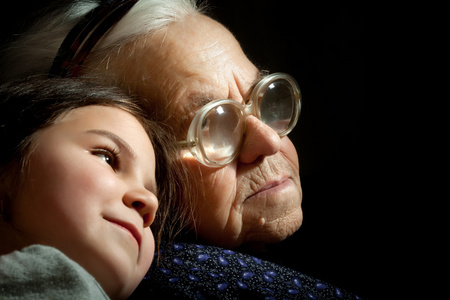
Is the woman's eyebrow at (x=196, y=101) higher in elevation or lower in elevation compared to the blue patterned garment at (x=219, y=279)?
higher

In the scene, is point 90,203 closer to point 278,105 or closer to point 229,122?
point 229,122

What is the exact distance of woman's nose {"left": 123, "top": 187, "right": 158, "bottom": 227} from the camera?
2.41ft

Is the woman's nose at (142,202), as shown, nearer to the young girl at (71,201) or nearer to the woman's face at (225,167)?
the young girl at (71,201)

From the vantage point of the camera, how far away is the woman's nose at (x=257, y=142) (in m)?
1.05

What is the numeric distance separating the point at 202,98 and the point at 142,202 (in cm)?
37

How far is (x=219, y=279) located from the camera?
894mm

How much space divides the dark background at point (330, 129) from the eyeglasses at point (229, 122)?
0.35 m

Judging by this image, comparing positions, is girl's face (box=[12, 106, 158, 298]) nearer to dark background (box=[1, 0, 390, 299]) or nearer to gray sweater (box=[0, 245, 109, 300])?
gray sweater (box=[0, 245, 109, 300])

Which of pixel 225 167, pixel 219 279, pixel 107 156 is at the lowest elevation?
pixel 219 279

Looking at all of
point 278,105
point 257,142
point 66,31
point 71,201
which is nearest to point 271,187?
point 257,142

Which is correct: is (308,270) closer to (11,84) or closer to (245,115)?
(245,115)

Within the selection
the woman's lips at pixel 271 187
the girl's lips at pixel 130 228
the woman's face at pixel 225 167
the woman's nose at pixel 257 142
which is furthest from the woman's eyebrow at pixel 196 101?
the girl's lips at pixel 130 228

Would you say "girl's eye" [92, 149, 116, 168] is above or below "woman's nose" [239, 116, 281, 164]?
above

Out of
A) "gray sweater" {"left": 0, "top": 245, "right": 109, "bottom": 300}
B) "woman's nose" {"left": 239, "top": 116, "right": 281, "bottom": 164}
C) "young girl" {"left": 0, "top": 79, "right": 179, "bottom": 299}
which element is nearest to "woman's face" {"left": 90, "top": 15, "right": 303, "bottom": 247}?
"woman's nose" {"left": 239, "top": 116, "right": 281, "bottom": 164}
